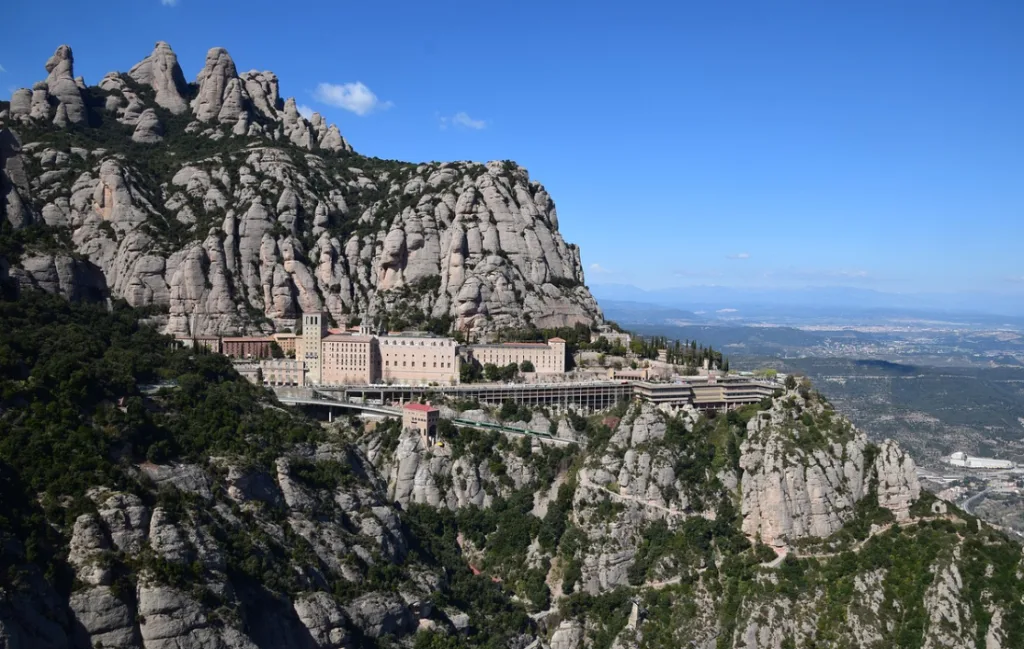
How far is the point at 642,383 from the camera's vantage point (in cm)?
9788

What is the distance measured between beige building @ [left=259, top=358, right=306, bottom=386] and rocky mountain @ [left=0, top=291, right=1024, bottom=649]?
13.0 m

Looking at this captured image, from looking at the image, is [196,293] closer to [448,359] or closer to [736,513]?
[448,359]

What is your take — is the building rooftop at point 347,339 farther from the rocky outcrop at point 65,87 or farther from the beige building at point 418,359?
the rocky outcrop at point 65,87

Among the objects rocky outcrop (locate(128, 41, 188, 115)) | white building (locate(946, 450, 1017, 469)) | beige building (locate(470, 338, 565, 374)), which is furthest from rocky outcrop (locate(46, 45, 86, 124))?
white building (locate(946, 450, 1017, 469))

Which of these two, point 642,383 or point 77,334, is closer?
point 77,334

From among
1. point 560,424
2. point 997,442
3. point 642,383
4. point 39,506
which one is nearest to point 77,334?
point 39,506

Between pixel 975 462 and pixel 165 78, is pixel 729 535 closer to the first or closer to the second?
pixel 975 462

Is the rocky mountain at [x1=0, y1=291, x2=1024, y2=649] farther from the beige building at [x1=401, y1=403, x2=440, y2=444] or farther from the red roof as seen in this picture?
the red roof

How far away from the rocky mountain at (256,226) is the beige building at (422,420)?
25419mm

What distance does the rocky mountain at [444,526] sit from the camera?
52125mm

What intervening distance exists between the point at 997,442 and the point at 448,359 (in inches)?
4720

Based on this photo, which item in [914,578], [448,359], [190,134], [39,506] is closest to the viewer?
[39,506]

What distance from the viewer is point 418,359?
A: 10506 cm

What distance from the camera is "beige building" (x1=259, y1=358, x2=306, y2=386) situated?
10581cm
